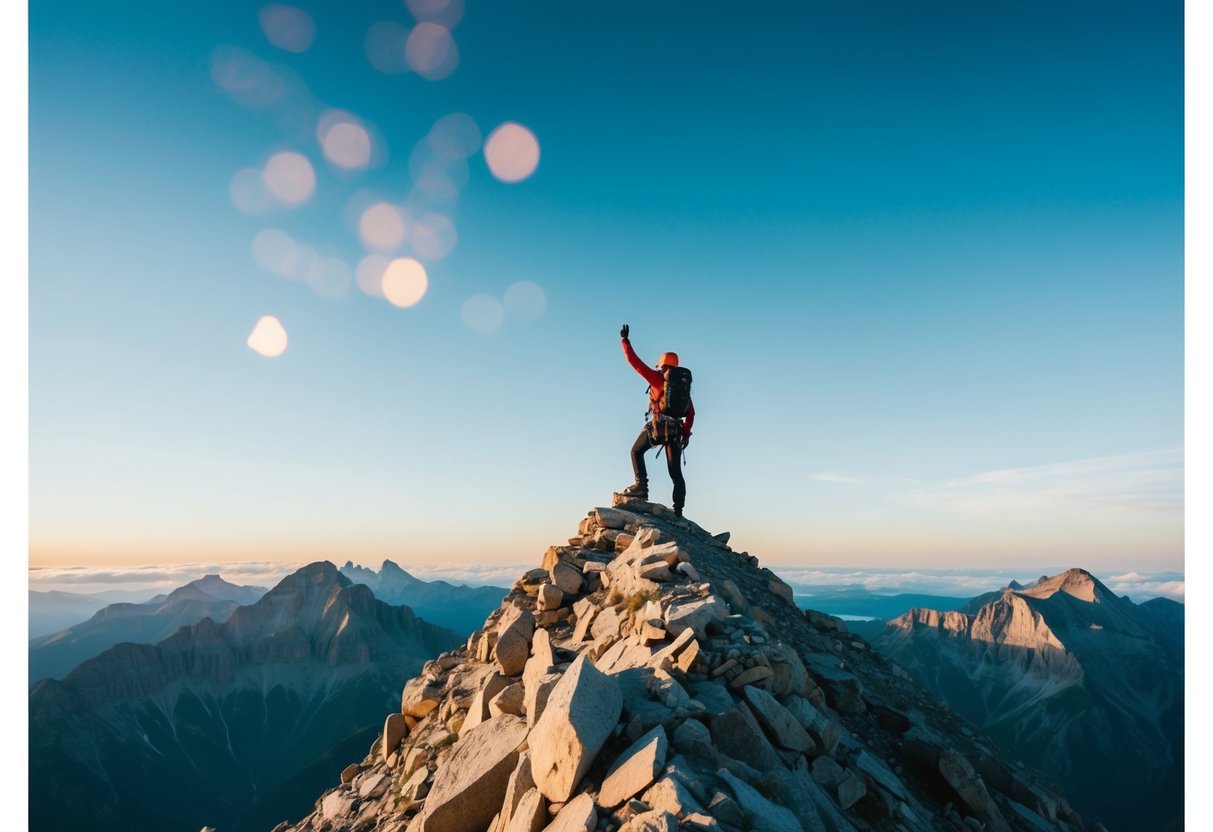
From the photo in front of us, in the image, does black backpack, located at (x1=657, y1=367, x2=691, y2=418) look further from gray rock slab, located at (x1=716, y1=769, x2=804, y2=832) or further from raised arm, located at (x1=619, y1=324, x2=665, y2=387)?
gray rock slab, located at (x1=716, y1=769, x2=804, y2=832)

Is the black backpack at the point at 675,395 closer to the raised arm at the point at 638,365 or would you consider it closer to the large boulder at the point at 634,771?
the raised arm at the point at 638,365

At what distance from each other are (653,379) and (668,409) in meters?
1.47

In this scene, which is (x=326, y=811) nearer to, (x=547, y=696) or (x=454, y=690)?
(x=454, y=690)

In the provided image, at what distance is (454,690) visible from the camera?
650 inches

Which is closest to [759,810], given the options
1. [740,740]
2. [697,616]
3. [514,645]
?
[740,740]

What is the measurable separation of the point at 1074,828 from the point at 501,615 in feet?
57.2

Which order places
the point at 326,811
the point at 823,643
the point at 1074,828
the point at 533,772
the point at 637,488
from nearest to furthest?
1. the point at 533,772
2. the point at 326,811
3. the point at 1074,828
4. the point at 823,643
5. the point at 637,488

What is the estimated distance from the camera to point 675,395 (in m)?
24.8

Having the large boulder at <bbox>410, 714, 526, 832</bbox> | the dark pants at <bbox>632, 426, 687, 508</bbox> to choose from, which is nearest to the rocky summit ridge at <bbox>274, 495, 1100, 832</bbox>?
the large boulder at <bbox>410, 714, 526, 832</bbox>

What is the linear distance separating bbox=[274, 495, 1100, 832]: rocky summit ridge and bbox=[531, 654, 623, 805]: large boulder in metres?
0.03

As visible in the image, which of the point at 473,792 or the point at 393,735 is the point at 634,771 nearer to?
the point at 473,792

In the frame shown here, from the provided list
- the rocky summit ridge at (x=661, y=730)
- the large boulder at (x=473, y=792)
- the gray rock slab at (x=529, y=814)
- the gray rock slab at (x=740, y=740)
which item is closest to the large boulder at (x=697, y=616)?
the rocky summit ridge at (x=661, y=730)

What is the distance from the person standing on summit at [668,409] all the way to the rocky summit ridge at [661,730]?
4.46m

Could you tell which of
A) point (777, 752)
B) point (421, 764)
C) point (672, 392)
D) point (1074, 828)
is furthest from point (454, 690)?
point (1074, 828)
